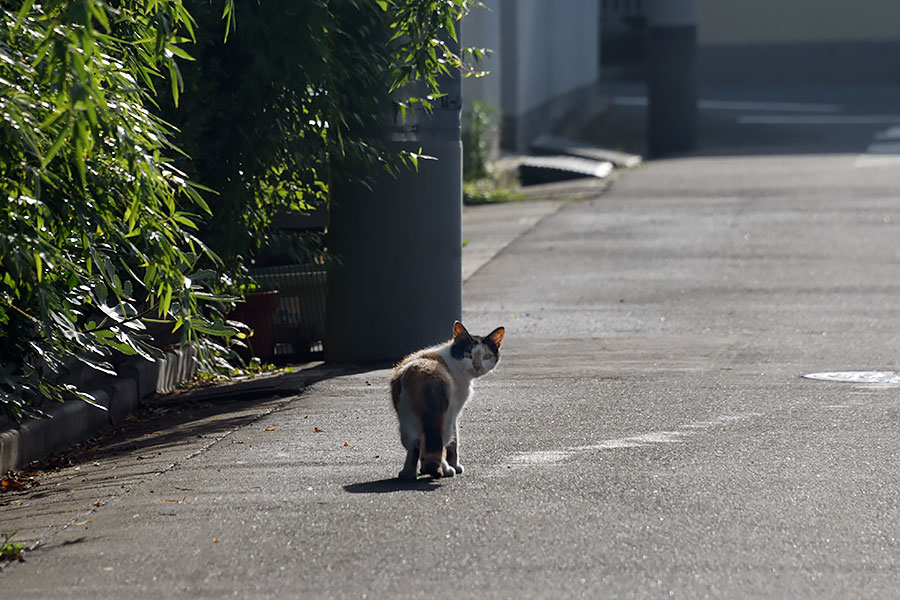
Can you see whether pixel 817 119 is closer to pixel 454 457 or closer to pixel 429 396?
pixel 454 457

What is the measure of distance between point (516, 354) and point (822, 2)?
38.6m

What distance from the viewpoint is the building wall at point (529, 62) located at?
83.7ft

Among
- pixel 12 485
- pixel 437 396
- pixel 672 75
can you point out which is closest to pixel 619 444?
pixel 437 396

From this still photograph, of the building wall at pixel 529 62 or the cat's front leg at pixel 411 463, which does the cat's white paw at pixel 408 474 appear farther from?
the building wall at pixel 529 62

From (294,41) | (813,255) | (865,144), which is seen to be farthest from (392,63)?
(865,144)

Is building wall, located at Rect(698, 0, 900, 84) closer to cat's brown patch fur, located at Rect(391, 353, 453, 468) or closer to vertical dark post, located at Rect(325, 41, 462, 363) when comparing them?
vertical dark post, located at Rect(325, 41, 462, 363)

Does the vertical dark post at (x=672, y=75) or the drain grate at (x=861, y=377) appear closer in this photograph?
the drain grate at (x=861, y=377)

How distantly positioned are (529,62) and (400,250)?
1896cm

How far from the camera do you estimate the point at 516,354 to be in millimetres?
11453

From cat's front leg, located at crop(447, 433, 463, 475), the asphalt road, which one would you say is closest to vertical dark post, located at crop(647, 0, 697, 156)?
the asphalt road

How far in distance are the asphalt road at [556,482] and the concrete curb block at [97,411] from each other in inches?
10.3

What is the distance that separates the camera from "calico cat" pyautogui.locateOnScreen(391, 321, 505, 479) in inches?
266

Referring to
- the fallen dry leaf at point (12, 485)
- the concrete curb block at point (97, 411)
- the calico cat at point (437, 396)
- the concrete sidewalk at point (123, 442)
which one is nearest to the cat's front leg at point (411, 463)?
the calico cat at point (437, 396)

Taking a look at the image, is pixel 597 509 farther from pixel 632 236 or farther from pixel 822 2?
pixel 822 2
